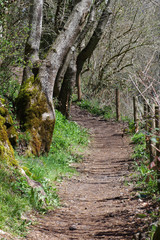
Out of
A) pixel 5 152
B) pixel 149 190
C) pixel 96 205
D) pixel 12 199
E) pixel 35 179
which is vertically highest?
pixel 5 152

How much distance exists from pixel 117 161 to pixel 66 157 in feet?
4.96

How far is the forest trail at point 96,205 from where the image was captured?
4371 millimetres

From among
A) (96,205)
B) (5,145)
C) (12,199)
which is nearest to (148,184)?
(96,205)

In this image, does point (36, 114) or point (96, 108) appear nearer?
point (36, 114)

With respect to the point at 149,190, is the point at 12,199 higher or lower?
higher

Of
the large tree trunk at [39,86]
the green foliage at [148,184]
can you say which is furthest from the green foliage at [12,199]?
the large tree trunk at [39,86]

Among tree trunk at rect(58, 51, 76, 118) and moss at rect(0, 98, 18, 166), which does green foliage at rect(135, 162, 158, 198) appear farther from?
tree trunk at rect(58, 51, 76, 118)

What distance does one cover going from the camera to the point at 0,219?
13.1 ft

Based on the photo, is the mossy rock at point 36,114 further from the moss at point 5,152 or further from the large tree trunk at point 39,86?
the moss at point 5,152

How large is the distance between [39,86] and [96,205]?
3.75 m

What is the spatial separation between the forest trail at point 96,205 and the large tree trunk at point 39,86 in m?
1.41

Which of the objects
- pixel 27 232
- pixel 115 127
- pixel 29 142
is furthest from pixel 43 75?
pixel 115 127

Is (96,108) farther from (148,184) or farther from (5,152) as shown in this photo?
(5,152)

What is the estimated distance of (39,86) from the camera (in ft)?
27.8
